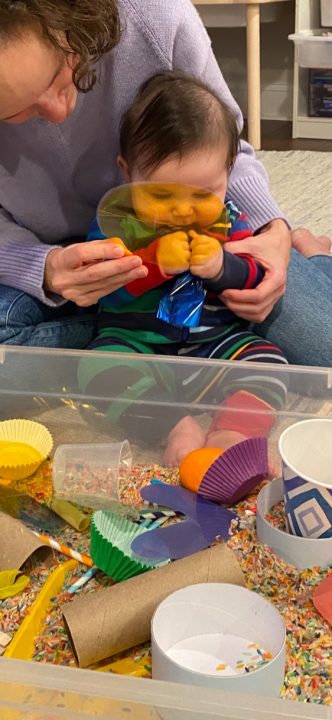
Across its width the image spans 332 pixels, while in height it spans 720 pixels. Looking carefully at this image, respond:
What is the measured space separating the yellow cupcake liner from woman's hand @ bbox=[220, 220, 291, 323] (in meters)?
0.28

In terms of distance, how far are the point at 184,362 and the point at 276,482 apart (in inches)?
7.2

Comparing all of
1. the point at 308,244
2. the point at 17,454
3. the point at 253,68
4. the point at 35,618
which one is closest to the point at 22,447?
the point at 17,454

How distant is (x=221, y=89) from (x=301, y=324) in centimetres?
33

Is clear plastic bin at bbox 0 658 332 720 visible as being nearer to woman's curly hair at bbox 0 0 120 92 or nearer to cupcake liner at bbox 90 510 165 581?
cupcake liner at bbox 90 510 165 581

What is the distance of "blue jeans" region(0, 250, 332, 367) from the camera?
3.61ft

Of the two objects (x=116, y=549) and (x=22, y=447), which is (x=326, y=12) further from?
(x=116, y=549)

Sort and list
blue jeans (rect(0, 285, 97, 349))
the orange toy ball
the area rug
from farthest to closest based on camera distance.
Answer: the area rug, blue jeans (rect(0, 285, 97, 349)), the orange toy ball

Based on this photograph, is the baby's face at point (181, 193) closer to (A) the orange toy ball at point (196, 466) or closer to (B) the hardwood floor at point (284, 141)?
(A) the orange toy ball at point (196, 466)

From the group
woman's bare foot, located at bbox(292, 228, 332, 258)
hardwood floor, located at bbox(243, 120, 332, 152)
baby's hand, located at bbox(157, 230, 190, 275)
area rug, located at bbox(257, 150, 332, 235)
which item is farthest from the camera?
hardwood floor, located at bbox(243, 120, 332, 152)

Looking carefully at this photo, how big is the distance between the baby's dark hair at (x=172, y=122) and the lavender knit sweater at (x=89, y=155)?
4cm

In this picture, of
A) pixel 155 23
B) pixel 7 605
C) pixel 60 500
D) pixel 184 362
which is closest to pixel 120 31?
pixel 155 23

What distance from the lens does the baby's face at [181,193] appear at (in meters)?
0.96

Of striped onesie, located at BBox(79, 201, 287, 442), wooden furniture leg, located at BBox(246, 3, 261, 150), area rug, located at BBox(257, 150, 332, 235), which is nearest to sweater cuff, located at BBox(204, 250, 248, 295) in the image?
striped onesie, located at BBox(79, 201, 287, 442)

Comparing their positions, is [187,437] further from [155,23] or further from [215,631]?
[155,23]
